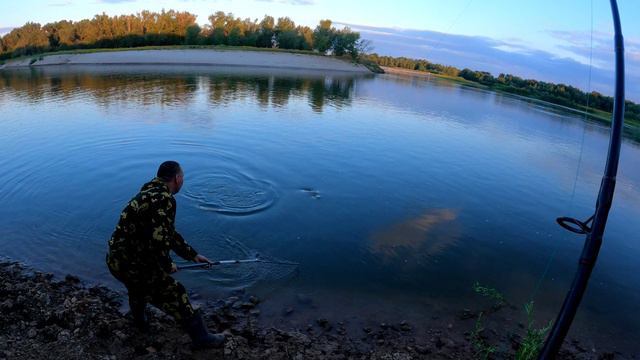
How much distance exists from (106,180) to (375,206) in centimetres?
881

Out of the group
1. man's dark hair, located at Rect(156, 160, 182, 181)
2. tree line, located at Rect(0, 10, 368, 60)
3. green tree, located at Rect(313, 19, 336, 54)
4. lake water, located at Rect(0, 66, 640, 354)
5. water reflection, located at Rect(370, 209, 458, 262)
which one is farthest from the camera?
green tree, located at Rect(313, 19, 336, 54)

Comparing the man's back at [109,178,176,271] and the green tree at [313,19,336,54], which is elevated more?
the green tree at [313,19,336,54]

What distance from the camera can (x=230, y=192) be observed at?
1363 cm

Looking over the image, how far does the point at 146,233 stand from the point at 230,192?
8570mm

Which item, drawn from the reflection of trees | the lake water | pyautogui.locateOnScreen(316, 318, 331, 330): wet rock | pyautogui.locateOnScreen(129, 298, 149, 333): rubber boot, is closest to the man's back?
pyautogui.locateOnScreen(129, 298, 149, 333): rubber boot

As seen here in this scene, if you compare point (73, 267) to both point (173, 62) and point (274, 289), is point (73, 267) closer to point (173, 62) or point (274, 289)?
point (274, 289)

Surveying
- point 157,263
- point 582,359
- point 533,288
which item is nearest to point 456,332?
point 582,359

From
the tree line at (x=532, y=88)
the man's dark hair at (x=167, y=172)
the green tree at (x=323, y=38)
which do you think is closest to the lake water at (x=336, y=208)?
the man's dark hair at (x=167, y=172)

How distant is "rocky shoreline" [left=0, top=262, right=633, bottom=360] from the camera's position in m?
5.62

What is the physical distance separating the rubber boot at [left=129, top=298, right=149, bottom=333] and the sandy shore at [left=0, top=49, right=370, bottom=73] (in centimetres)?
8063

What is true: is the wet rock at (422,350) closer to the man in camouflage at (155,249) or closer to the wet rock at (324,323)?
the wet rock at (324,323)

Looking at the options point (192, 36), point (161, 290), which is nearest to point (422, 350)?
point (161, 290)

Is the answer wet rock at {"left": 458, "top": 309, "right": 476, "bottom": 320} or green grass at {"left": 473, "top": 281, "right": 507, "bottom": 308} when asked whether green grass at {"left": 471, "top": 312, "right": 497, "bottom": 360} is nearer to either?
wet rock at {"left": 458, "top": 309, "right": 476, "bottom": 320}

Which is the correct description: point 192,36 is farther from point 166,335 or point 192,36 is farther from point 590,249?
point 590,249
